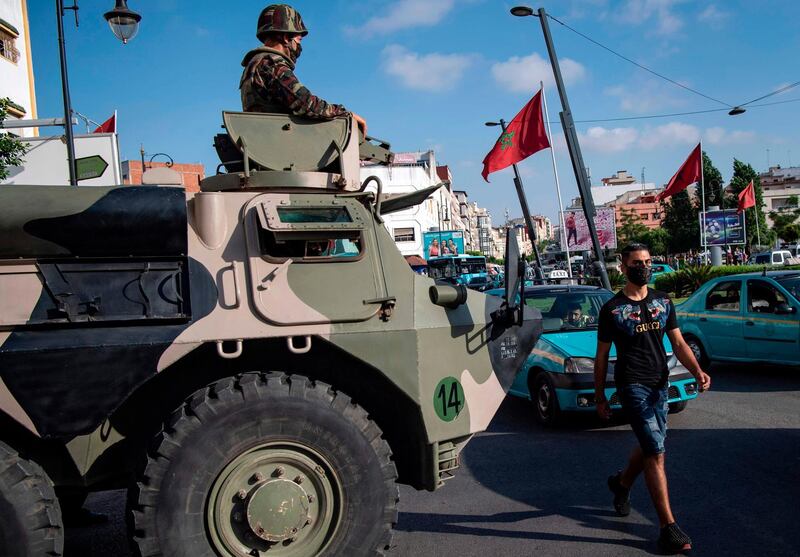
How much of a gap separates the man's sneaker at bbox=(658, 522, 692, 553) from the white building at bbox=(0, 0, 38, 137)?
2073 cm

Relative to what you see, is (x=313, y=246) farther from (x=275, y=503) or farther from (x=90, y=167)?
(x=90, y=167)

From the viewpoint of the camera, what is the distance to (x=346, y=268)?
3.39 metres

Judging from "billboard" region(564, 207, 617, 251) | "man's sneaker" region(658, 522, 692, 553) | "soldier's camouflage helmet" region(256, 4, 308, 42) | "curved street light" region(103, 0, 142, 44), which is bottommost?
"man's sneaker" region(658, 522, 692, 553)

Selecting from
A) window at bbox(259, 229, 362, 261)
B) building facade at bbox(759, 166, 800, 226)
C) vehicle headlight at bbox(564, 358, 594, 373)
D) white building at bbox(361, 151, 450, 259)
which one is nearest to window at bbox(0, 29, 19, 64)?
vehicle headlight at bbox(564, 358, 594, 373)

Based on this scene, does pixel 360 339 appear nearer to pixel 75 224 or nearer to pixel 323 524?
pixel 323 524

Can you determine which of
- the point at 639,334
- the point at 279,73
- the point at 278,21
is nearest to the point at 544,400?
the point at 639,334

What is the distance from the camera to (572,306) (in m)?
8.32

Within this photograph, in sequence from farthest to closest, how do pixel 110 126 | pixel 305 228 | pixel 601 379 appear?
1. pixel 110 126
2. pixel 601 379
3. pixel 305 228

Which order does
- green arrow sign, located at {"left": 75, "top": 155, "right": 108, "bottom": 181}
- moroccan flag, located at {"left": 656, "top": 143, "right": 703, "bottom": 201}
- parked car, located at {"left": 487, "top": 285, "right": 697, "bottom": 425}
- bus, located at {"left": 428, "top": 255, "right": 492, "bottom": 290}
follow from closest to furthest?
1. parked car, located at {"left": 487, "top": 285, "right": 697, "bottom": 425}
2. green arrow sign, located at {"left": 75, "top": 155, "right": 108, "bottom": 181}
3. moroccan flag, located at {"left": 656, "top": 143, "right": 703, "bottom": 201}
4. bus, located at {"left": 428, "top": 255, "right": 492, "bottom": 290}

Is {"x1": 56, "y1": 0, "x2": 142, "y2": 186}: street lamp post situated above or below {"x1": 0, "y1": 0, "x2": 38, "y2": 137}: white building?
below

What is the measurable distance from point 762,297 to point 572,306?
10.3 feet

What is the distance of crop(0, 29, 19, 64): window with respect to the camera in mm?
20406

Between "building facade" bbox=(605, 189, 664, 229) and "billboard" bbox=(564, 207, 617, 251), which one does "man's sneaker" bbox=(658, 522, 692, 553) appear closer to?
"billboard" bbox=(564, 207, 617, 251)

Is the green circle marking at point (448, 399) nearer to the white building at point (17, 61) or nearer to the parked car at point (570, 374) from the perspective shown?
the parked car at point (570, 374)
